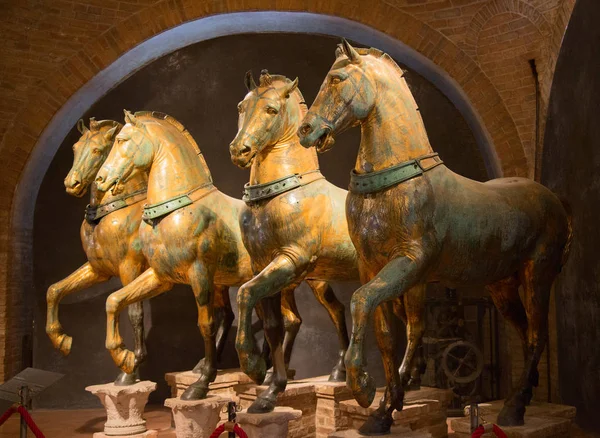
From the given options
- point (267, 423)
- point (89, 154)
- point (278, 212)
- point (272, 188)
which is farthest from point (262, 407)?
point (89, 154)

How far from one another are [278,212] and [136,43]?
441 cm

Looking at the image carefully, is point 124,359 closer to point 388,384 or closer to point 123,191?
point 123,191

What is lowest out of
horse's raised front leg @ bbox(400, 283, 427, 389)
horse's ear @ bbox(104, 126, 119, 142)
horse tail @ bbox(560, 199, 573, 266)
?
horse's raised front leg @ bbox(400, 283, 427, 389)

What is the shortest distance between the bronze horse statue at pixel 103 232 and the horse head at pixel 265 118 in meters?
2.20

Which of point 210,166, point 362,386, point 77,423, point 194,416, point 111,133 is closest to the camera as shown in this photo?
point 362,386

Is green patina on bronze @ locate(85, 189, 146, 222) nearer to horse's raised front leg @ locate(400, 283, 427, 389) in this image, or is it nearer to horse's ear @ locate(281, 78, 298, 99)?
horse's ear @ locate(281, 78, 298, 99)

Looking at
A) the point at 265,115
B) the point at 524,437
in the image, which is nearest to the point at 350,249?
the point at 265,115

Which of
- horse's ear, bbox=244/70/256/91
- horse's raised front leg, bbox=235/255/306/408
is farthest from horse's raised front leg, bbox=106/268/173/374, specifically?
horse's ear, bbox=244/70/256/91

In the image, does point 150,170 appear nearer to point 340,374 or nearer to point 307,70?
point 340,374

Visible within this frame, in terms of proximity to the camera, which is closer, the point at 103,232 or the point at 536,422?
the point at 536,422

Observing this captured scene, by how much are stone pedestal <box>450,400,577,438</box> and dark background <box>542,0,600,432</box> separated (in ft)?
6.22

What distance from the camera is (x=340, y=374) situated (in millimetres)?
6742

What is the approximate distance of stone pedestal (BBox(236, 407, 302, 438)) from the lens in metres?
5.26

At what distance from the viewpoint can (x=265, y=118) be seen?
220 inches
